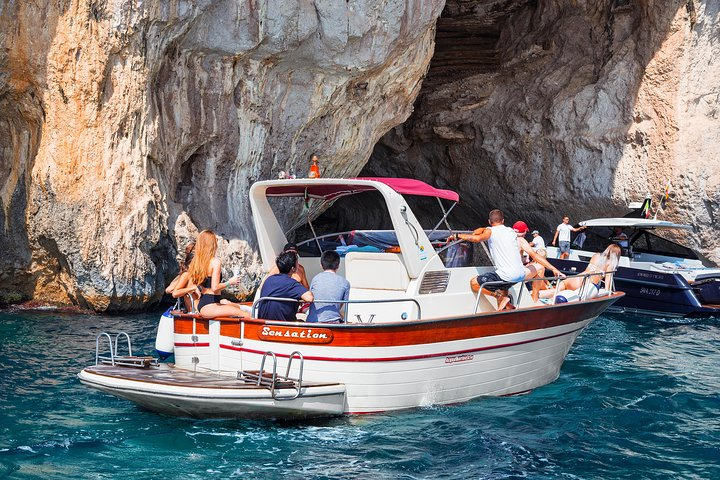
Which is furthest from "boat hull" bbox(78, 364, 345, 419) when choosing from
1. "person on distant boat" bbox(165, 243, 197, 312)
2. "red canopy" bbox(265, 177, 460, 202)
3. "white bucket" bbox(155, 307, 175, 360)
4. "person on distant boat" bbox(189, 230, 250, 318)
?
"red canopy" bbox(265, 177, 460, 202)

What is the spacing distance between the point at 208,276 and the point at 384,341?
2038 millimetres

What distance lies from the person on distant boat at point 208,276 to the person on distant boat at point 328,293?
2.64ft

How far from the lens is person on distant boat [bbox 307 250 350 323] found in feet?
28.1

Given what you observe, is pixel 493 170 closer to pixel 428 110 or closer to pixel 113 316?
pixel 428 110

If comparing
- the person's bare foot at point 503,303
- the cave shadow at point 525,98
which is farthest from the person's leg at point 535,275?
the cave shadow at point 525,98

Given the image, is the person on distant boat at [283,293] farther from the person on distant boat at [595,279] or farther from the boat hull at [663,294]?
the boat hull at [663,294]

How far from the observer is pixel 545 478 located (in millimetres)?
7105

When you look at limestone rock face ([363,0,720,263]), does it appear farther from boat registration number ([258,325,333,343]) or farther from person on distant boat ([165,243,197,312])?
boat registration number ([258,325,333,343])

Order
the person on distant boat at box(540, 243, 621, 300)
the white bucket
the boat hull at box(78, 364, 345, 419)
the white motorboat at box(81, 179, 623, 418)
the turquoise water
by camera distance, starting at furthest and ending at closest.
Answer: the person on distant boat at box(540, 243, 621, 300)
the white bucket
the white motorboat at box(81, 179, 623, 418)
the boat hull at box(78, 364, 345, 419)
the turquoise water

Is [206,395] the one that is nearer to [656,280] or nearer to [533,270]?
[533,270]

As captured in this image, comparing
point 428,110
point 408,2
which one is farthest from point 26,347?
point 428,110

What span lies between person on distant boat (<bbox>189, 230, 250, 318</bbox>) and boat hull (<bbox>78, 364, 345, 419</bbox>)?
71cm

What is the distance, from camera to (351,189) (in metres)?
10.2

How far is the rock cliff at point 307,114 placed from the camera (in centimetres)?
1360
